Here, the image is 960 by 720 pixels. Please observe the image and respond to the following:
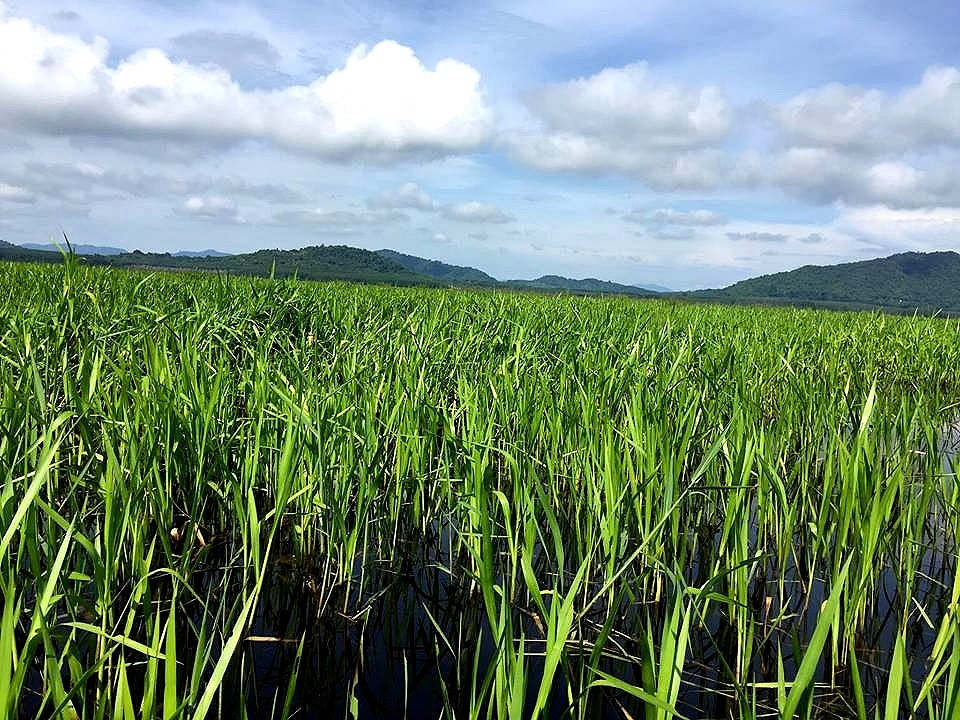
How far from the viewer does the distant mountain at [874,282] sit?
12718 centimetres

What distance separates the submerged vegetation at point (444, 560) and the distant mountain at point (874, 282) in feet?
419

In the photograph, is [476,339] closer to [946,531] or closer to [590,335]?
[590,335]

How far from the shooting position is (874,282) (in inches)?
5443

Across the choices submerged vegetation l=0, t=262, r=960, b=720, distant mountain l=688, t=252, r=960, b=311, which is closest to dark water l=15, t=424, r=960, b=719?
submerged vegetation l=0, t=262, r=960, b=720

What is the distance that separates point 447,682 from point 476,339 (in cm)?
292

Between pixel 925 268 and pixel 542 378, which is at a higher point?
pixel 925 268

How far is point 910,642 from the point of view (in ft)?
7.16

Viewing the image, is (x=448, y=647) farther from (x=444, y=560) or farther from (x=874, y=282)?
(x=874, y=282)

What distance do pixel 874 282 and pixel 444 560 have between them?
160 metres

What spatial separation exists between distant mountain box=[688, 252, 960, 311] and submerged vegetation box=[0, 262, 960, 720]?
5033 inches

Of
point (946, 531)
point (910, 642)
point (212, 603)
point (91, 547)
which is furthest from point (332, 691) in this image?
point (946, 531)

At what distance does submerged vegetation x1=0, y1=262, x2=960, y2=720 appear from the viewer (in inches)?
54.6

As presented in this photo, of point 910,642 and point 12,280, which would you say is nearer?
point 910,642

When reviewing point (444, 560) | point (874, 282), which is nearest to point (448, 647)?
point (444, 560)
